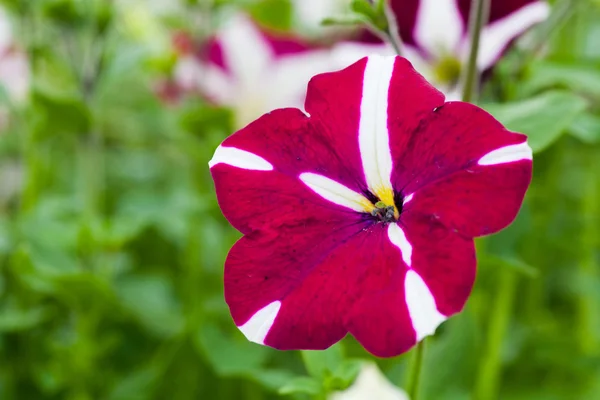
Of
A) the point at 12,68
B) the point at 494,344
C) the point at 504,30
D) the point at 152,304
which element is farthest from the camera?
the point at 12,68

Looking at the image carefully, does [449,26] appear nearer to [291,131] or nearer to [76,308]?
[291,131]

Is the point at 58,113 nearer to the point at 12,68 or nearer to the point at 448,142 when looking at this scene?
the point at 12,68

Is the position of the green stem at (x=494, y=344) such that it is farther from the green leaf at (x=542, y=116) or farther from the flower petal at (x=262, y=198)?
the flower petal at (x=262, y=198)

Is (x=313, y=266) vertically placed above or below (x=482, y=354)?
above

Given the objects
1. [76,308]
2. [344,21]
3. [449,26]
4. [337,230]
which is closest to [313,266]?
[337,230]

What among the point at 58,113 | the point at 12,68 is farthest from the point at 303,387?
the point at 12,68

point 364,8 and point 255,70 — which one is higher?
point 364,8

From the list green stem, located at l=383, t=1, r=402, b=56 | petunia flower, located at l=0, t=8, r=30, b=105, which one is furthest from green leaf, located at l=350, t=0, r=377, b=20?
petunia flower, located at l=0, t=8, r=30, b=105

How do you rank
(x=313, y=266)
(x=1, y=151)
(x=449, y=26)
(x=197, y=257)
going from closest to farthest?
1. (x=313, y=266)
2. (x=449, y=26)
3. (x=197, y=257)
4. (x=1, y=151)
